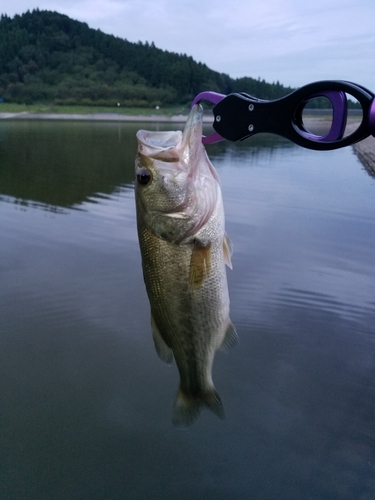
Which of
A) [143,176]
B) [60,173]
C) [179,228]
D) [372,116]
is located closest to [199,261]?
[179,228]

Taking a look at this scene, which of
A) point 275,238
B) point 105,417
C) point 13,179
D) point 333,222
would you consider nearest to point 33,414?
point 105,417

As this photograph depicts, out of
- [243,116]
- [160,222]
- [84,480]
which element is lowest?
[84,480]

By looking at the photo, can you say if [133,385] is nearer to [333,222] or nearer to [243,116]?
Result: [243,116]

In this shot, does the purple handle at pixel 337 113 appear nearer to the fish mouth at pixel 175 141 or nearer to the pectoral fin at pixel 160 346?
the fish mouth at pixel 175 141

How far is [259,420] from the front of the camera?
11.6 ft

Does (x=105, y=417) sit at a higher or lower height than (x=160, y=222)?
lower

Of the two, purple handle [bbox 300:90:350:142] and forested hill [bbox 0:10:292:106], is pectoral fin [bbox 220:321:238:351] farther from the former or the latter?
forested hill [bbox 0:10:292:106]

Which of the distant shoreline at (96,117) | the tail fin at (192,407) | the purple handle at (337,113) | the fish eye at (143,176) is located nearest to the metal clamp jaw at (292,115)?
the purple handle at (337,113)

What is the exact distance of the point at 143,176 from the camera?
190 centimetres

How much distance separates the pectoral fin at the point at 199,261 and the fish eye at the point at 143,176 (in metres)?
0.32

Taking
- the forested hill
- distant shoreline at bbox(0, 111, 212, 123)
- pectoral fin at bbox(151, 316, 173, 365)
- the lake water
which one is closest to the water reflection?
the lake water

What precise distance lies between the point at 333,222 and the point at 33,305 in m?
6.14

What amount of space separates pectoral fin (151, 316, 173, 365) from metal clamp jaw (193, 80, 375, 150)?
0.89 meters

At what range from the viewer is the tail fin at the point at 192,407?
208cm
